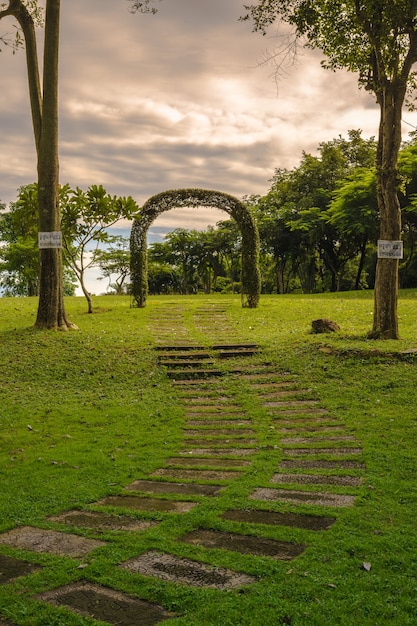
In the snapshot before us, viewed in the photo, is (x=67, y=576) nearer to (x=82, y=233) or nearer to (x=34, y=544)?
(x=34, y=544)

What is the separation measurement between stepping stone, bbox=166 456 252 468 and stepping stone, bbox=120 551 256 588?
6.86 ft

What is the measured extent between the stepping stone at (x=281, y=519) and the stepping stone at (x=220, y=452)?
1.69 m

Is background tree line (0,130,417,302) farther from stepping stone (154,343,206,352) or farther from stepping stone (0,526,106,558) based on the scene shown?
stepping stone (0,526,106,558)

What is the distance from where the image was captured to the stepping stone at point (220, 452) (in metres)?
5.96

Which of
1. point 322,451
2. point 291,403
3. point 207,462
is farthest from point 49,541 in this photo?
point 291,403

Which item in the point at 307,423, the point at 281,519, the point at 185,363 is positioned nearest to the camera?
the point at 281,519

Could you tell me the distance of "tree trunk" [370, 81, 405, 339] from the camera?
36.5 ft

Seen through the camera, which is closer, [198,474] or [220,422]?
[198,474]

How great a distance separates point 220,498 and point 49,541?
1.38 meters

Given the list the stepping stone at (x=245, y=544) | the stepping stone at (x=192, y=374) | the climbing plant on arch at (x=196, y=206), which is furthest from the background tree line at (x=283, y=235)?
the stepping stone at (x=245, y=544)

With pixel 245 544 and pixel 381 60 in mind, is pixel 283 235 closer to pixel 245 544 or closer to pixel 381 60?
pixel 381 60

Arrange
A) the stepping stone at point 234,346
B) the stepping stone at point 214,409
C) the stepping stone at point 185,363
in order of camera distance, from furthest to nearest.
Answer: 1. the stepping stone at point 234,346
2. the stepping stone at point 185,363
3. the stepping stone at point 214,409

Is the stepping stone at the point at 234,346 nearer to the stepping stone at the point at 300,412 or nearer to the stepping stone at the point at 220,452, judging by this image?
the stepping stone at the point at 300,412

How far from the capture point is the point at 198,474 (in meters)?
5.32
